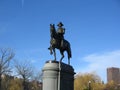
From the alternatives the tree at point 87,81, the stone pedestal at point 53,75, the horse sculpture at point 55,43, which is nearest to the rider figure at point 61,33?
the horse sculpture at point 55,43

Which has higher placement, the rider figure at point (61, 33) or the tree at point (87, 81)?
the rider figure at point (61, 33)

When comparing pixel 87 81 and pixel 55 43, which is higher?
pixel 55 43

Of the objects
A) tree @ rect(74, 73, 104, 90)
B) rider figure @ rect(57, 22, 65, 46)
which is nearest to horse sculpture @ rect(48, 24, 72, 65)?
rider figure @ rect(57, 22, 65, 46)

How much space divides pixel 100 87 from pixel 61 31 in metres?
66.3

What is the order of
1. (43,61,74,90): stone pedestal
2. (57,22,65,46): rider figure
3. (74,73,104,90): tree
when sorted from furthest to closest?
(74,73,104,90): tree → (57,22,65,46): rider figure → (43,61,74,90): stone pedestal

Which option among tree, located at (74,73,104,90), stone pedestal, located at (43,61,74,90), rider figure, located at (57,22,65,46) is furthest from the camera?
tree, located at (74,73,104,90)

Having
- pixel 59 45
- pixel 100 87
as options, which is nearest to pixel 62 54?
pixel 59 45

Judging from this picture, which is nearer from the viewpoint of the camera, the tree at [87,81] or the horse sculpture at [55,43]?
the horse sculpture at [55,43]

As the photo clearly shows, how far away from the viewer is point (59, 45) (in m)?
20.0

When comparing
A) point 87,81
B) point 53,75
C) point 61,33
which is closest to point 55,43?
point 61,33

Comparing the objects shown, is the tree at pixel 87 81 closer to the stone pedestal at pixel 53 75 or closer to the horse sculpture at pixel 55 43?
the horse sculpture at pixel 55 43

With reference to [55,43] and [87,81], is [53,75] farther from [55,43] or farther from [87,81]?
[87,81]

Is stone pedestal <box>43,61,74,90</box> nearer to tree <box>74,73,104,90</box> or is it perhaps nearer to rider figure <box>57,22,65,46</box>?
rider figure <box>57,22,65,46</box>

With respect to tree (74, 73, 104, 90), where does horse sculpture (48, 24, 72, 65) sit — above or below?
above
